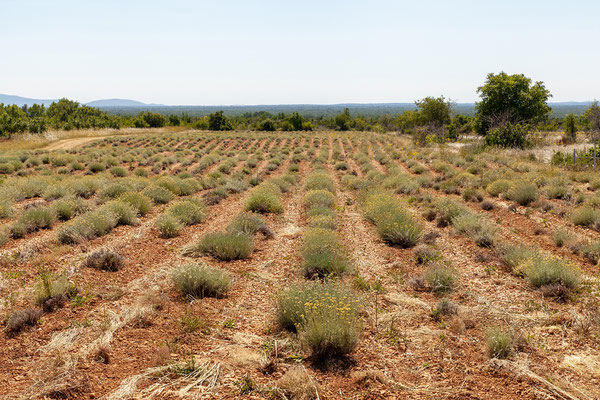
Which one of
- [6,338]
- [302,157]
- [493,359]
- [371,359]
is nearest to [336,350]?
[371,359]

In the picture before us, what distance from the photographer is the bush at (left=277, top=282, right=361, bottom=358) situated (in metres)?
4.75

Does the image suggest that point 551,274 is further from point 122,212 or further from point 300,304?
point 122,212

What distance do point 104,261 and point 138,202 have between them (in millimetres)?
5183

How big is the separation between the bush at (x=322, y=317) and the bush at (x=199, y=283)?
1.42 meters

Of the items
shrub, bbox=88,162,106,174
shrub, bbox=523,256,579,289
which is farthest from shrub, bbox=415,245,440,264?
shrub, bbox=88,162,106,174

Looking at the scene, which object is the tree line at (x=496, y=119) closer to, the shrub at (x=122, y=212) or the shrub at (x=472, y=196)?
the shrub at (x=472, y=196)

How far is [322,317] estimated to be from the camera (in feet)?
16.3

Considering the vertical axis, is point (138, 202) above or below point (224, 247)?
above

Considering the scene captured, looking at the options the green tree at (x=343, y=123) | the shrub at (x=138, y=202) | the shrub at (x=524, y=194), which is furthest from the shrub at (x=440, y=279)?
the green tree at (x=343, y=123)

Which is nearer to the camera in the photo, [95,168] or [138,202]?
[138,202]

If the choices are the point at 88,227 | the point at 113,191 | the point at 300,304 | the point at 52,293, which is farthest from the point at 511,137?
the point at 52,293

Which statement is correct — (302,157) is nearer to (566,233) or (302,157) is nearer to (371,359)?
(566,233)

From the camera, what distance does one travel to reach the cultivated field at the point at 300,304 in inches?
168

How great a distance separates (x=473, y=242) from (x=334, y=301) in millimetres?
5809
